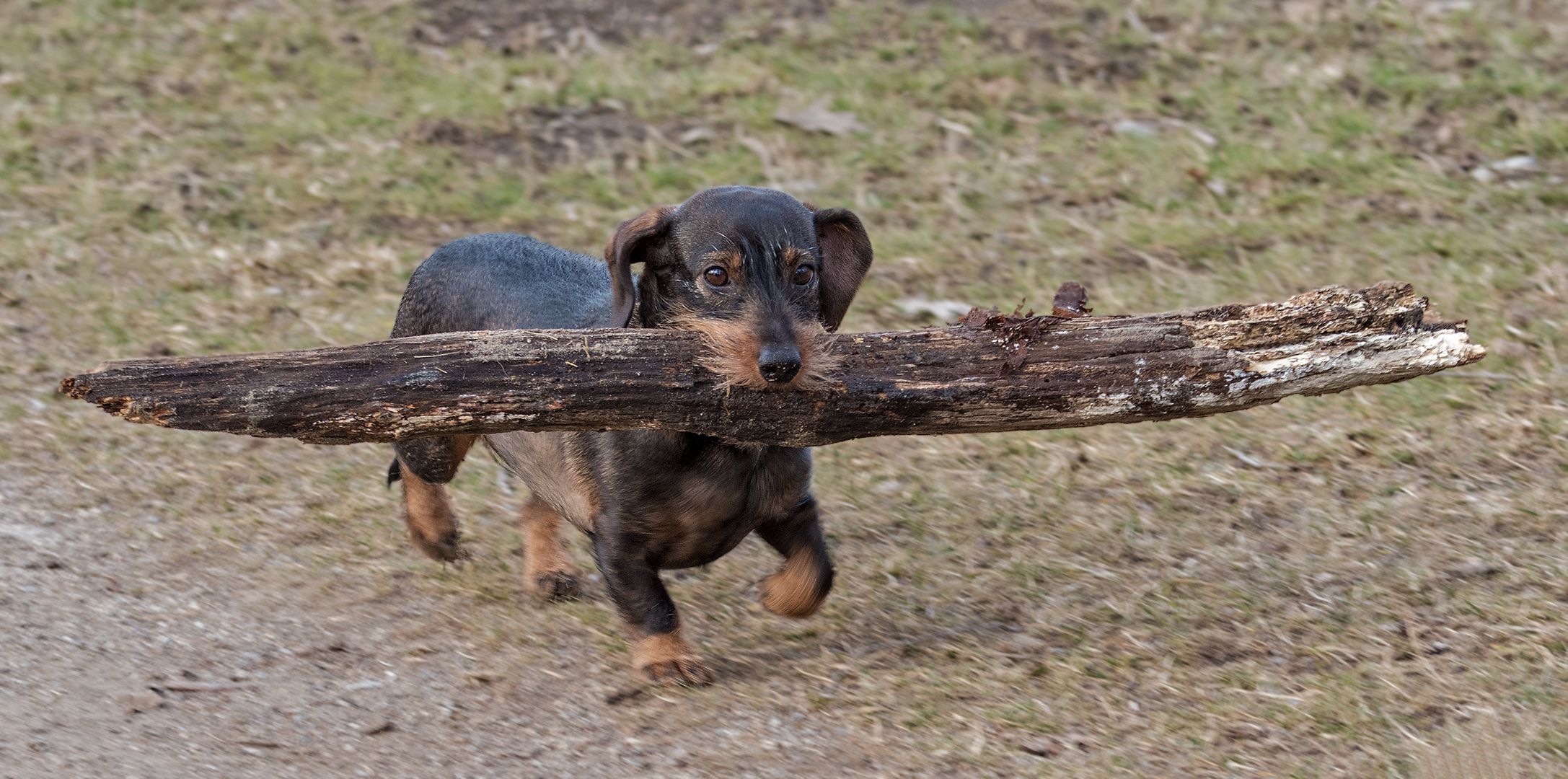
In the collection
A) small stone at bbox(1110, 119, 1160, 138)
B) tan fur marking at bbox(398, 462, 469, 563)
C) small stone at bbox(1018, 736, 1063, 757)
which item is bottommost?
small stone at bbox(1018, 736, 1063, 757)

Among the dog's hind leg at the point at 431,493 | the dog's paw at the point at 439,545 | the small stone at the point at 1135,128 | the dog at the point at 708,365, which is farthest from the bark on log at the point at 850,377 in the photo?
the small stone at the point at 1135,128

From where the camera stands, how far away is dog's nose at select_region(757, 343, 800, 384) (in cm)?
400

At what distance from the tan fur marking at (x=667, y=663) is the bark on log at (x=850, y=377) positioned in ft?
3.09

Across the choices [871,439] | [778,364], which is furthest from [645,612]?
[871,439]

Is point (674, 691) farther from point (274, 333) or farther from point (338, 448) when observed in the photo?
point (274, 333)

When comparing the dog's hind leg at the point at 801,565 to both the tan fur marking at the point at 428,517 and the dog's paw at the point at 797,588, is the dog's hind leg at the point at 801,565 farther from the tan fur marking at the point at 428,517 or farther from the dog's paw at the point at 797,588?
the tan fur marking at the point at 428,517

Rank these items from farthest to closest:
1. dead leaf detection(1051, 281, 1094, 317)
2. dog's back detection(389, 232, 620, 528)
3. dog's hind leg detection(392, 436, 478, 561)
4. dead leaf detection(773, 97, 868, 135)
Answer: dead leaf detection(773, 97, 868, 135) → dog's hind leg detection(392, 436, 478, 561) → dog's back detection(389, 232, 620, 528) → dead leaf detection(1051, 281, 1094, 317)

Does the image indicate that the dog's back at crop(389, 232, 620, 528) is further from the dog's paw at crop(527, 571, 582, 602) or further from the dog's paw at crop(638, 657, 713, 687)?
the dog's paw at crop(638, 657, 713, 687)

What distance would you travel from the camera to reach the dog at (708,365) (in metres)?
4.35

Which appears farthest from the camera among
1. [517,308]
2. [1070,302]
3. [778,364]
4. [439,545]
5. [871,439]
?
[871,439]

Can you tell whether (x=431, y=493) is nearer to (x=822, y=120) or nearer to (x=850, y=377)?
(x=850, y=377)

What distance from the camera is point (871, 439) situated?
701cm

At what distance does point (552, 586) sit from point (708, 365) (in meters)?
1.84

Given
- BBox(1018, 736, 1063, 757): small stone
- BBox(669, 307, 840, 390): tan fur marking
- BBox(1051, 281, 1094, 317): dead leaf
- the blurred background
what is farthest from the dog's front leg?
BBox(1051, 281, 1094, 317): dead leaf
